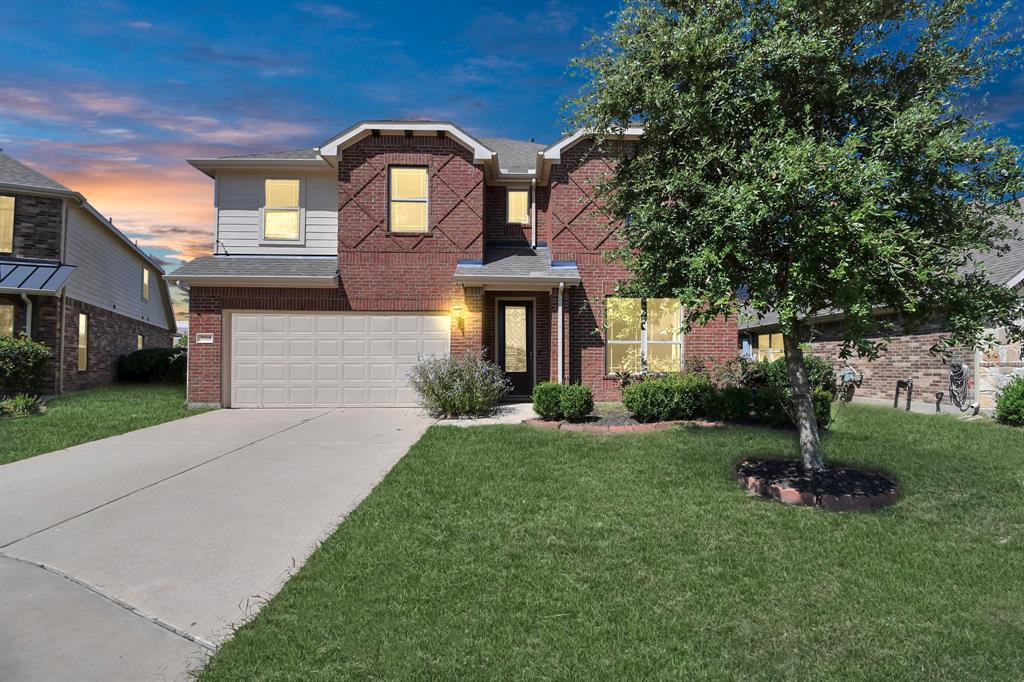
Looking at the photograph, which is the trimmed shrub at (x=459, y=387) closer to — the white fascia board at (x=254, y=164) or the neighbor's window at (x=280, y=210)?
the neighbor's window at (x=280, y=210)

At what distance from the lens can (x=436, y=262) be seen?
13086mm

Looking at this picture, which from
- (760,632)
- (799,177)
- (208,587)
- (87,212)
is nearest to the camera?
(760,632)

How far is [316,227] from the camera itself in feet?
45.0

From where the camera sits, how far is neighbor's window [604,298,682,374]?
516 inches

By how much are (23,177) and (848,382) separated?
23.3m

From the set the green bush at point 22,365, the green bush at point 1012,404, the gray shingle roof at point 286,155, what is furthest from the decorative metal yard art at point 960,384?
the green bush at point 22,365

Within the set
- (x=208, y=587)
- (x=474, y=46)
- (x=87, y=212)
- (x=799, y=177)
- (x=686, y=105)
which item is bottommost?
(x=208, y=587)

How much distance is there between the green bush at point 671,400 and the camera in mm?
9883

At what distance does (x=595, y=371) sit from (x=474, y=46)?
328 inches

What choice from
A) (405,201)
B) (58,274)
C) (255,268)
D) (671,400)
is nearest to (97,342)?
(58,274)

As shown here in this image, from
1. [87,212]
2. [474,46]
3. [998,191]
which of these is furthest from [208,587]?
[87,212]

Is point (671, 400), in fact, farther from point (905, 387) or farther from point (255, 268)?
point (255, 268)

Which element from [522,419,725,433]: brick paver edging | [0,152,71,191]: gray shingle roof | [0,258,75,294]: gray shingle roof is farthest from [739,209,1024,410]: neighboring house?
[0,152,71,191]: gray shingle roof

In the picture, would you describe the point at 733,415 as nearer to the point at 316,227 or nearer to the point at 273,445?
the point at 273,445
